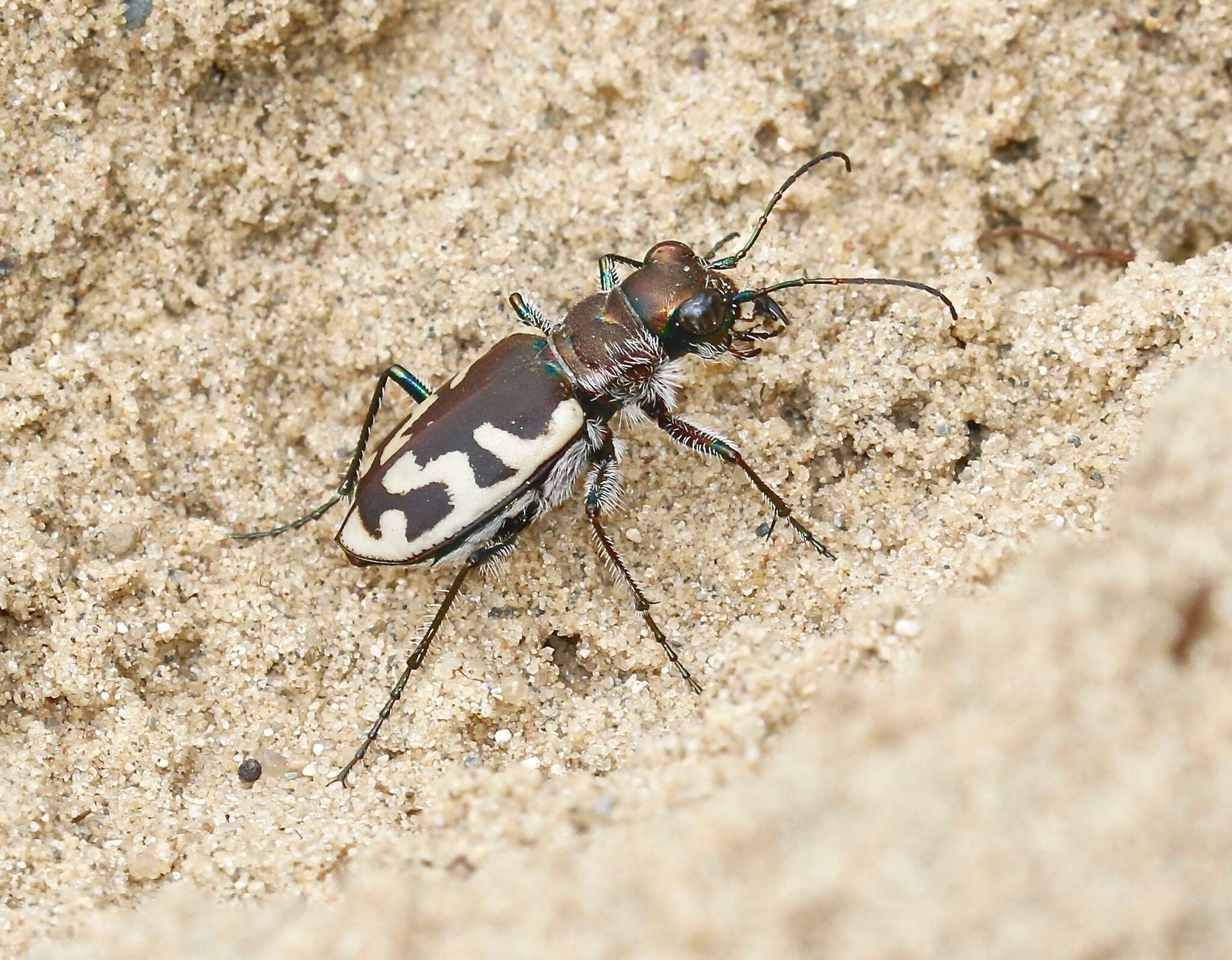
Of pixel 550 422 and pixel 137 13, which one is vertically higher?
pixel 137 13

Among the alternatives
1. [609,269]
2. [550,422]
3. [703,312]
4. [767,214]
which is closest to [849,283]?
[767,214]

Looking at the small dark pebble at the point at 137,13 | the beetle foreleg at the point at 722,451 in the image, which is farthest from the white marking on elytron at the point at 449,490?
the small dark pebble at the point at 137,13

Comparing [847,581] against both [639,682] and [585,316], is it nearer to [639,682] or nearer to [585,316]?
[639,682]

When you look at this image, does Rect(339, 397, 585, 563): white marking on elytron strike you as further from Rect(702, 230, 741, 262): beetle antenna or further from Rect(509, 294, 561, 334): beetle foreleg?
Rect(702, 230, 741, 262): beetle antenna

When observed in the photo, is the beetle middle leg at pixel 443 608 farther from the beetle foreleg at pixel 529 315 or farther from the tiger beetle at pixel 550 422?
the beetle foreleg at pixel 529 315

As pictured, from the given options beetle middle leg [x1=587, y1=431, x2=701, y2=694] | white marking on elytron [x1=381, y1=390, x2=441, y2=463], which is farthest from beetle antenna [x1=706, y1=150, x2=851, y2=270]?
white marking on elytron [x1=381, y1=390, x2=441, y2=463]

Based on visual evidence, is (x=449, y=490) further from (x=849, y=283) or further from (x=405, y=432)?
(x=849, y=283)
